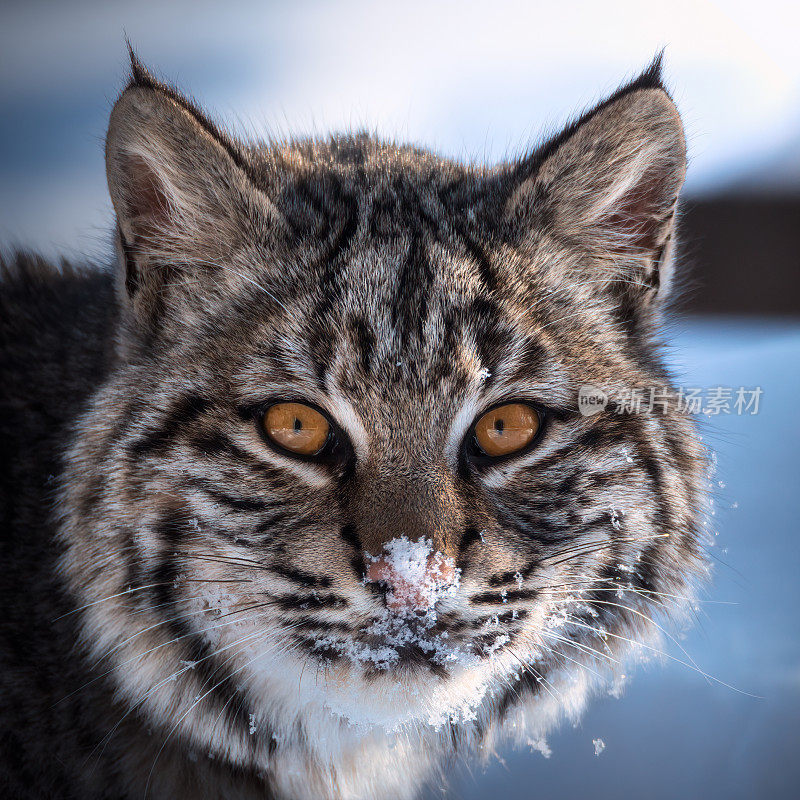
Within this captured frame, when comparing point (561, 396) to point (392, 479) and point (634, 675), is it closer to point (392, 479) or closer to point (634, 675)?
point (392, 479)

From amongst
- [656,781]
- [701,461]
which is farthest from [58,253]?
[656,781]

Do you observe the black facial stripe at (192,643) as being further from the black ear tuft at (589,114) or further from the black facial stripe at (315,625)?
the black ear tuft at (589,114)

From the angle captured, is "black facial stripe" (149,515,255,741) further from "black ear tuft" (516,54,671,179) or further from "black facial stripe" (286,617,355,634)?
"black ear tuft" (516,54,671,179)

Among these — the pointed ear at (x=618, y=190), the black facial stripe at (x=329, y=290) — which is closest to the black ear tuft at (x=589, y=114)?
the pointed ear at (x=618, y=190)

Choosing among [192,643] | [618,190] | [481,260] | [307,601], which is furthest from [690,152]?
[192,643]

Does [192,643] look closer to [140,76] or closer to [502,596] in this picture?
[502,596]

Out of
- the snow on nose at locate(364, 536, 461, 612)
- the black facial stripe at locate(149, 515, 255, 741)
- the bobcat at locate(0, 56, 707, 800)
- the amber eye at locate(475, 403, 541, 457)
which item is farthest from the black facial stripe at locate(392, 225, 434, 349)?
the black facial stripe at locate(149, 515, 255, 741)
